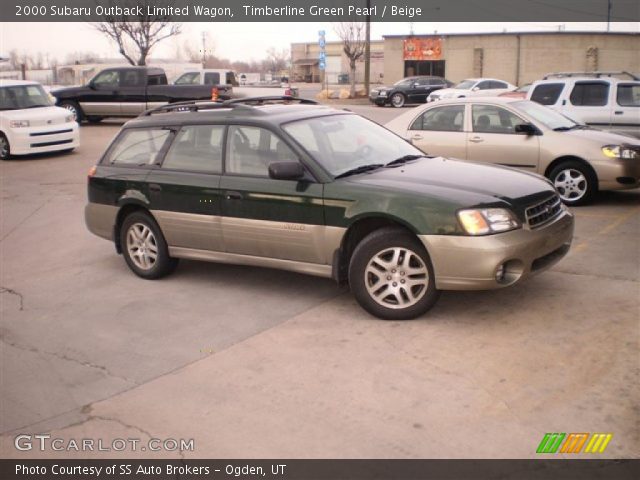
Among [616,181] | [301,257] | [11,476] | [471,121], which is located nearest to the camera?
[11,476]

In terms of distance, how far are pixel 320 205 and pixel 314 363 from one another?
1.47 m

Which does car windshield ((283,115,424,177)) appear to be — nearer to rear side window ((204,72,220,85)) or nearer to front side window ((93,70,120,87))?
front side window ((93,70,120,87))

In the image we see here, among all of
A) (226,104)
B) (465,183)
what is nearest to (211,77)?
(226,104)

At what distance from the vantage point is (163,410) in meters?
4.54

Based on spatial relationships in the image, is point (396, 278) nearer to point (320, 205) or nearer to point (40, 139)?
point (320, 205)

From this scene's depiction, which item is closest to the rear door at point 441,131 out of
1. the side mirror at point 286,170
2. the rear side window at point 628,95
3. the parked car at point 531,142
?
the parked car at point 531,142

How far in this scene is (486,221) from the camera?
546 centimetres

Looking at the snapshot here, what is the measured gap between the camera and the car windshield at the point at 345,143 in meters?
6.35

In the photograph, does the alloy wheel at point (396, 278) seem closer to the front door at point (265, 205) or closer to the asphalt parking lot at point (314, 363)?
the asphalt parking lot at point (314, 363)

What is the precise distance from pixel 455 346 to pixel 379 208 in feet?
4.02

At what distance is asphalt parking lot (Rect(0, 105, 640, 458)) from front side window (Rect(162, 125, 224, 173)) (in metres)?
1.16

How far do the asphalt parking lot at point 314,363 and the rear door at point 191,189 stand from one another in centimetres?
54

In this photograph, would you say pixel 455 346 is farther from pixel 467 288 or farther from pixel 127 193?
pixel 127 193

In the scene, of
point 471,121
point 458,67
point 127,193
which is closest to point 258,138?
point 127,193
